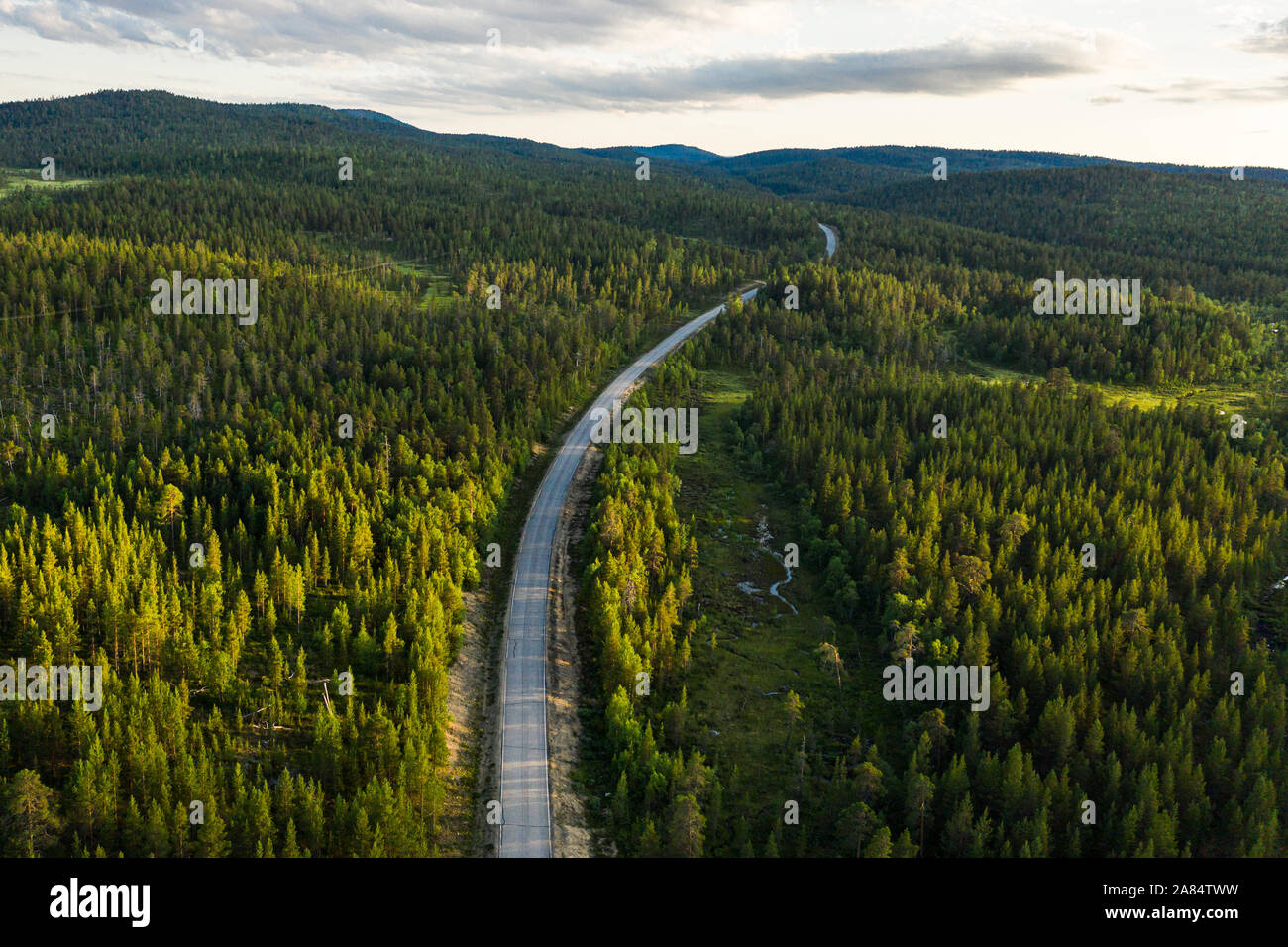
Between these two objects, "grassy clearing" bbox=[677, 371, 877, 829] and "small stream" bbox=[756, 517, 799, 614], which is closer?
"grassy clearing" bbox=[677, 371, 877, 829]

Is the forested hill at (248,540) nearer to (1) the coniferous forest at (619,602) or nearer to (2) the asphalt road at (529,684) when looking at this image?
(1) the coniferous forest at (619,602)

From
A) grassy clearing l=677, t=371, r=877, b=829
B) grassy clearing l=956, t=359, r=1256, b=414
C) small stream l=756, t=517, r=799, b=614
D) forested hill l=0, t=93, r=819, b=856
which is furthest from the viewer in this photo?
grassy clearing l=956, t=359, r=1256, b=414

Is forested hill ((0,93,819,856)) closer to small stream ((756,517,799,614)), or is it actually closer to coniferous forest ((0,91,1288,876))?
coniferous forest ((0,91,1288,876))

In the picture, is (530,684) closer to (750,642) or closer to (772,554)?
(750,642)

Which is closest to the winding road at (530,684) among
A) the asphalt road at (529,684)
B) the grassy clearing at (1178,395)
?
the asphalt road at (529,684)

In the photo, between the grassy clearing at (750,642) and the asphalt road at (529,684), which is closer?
the asphalt road at (529,684)

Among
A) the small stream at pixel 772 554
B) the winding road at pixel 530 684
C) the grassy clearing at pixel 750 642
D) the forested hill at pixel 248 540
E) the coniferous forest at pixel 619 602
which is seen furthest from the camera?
the small stream at pixel 772 554

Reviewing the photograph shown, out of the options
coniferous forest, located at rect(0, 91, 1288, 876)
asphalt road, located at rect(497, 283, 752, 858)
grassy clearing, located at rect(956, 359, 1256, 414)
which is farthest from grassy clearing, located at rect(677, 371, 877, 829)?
grassy clearing, located at rect(956, 359, 1256, 414)

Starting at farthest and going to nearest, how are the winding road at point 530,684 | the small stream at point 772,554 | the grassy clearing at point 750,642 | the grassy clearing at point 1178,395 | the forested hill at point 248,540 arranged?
the grassy clearing at point 1178,395 → the small stream at point 772,554 → the grassy clearing at point 750,642 → the winding road at point 530,684 → the forested hill at point 248,540
